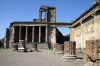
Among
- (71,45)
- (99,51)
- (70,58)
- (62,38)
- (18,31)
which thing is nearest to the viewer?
(99,51)

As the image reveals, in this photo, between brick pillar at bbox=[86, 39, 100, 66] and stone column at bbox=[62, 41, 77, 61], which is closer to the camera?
brick pillar at bbox=[86, 39, 100, 66]

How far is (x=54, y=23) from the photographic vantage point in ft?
112

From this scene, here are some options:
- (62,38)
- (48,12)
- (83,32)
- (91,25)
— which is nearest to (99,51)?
(91,25)

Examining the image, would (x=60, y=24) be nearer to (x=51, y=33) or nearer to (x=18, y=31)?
(x=51, y=33)

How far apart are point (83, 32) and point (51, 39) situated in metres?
14.5

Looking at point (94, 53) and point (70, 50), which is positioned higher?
point (94, 53)

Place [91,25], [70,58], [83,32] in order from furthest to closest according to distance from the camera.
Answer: [83,32], [91,25], [70,58]

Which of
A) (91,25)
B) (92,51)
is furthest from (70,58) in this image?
(91,25)

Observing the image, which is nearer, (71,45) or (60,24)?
(71,45)

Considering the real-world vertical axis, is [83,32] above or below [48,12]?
below

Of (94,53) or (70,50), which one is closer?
(94,53)

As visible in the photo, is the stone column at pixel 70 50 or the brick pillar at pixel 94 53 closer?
the brick pillar at pixel 94 53

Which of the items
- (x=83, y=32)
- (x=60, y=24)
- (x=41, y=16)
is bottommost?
(x=83, y=32)

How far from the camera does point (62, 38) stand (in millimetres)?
42781
